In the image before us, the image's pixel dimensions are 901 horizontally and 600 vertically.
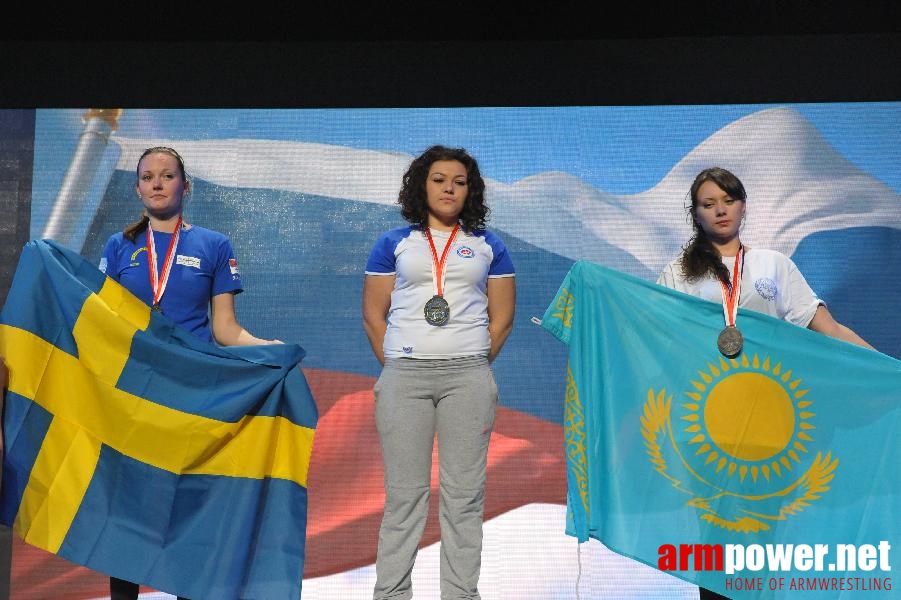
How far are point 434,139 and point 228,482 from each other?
163 centimetres

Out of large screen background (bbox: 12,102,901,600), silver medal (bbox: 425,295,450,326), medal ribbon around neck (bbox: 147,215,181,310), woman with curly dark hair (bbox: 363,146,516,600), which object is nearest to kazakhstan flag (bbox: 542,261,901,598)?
woman with curly dark hair (bbox: 363,146,516,600)

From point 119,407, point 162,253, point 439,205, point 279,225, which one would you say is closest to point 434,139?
point 279,225

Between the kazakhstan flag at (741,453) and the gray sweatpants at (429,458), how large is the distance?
38cm

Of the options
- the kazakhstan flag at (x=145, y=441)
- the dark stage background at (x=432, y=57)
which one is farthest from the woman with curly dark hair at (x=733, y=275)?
the kazakhstan flag at (x=145, y=441)

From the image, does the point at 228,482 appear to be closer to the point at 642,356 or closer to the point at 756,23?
the point at 642,356

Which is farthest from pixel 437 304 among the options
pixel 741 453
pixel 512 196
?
pixel 512 196

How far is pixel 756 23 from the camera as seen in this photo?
153 inches

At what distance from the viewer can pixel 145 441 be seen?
283cm

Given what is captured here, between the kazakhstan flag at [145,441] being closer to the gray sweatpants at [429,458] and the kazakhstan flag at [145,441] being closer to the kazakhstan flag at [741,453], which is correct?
the gray sweatpants at [429,458]

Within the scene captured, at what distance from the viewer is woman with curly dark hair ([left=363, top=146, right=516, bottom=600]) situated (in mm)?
2674

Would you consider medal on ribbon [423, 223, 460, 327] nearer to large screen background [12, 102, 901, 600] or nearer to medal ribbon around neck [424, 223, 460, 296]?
medal ribbon around neck [424, 223, 460, 296]

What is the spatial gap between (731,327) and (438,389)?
2.86 ft

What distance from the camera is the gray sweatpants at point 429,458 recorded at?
8.75 ft

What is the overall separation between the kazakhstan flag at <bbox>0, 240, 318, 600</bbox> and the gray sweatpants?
29 centimetres
